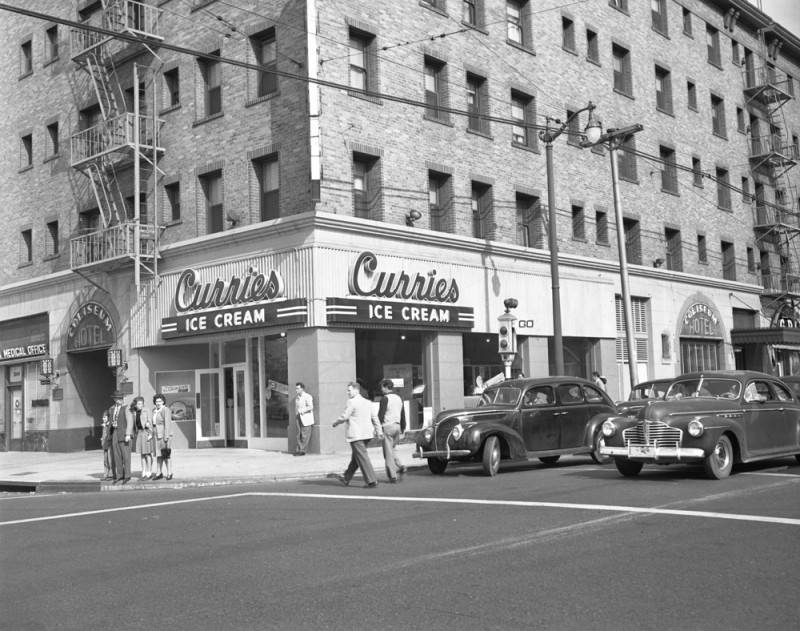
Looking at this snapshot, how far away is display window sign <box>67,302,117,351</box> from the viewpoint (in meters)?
28.0

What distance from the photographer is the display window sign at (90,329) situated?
2800cm

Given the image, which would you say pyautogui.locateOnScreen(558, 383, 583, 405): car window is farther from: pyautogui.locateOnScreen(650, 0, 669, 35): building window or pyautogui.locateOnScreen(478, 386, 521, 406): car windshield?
pyautogui.locateOnScreen(650, 0, 669, 35): building window

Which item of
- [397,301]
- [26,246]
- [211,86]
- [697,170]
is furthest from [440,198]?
[697,170]

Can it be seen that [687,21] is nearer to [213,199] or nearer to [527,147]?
[527,147]

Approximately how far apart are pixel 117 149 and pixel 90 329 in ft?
20.5

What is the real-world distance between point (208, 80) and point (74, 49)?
6.70 metres

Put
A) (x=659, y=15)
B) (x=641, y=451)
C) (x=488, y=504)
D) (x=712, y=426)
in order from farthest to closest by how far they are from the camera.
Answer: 1. (x=659, y=15)
2. (x=641, y=451)
3. (x=712, y=426)
4. (x=488, y=504)

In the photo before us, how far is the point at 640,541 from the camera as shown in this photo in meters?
8.34

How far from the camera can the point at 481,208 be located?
2750cm

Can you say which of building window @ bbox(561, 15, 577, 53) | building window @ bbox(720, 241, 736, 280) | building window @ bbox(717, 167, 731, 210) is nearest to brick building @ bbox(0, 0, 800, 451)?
building window @ bbox(561, 15, 577, 53)

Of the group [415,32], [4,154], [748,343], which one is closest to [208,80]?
[415,32]

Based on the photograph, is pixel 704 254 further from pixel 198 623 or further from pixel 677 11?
pixel 198 623

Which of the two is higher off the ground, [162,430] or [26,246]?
[26,246]

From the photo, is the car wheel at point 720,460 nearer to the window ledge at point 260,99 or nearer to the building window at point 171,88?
the window ledge at point 260,99
